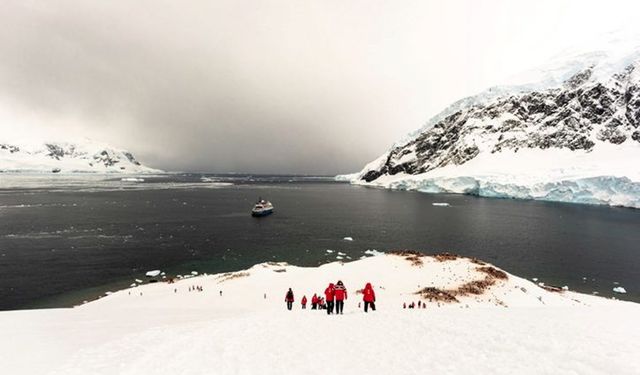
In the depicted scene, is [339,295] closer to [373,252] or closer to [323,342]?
[323,342]

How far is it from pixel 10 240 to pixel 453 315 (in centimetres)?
8535

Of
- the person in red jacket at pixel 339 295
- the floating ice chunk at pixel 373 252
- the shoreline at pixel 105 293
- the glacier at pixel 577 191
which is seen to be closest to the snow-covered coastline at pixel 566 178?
the glacier at pixel 577 191

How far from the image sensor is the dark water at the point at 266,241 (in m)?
51.8

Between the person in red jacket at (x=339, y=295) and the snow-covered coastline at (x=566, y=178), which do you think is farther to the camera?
the snow-covered coastline at (x=566, y=178)

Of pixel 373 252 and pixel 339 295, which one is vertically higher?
pixel 339 295

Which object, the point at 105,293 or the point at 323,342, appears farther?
the point at 105,293

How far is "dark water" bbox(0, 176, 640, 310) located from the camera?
→ 170 ft

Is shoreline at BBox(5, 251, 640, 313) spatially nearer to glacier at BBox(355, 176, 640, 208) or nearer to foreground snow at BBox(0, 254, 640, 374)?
foreground snow at BBox(0, 254, 640, 374)

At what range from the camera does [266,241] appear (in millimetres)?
78000

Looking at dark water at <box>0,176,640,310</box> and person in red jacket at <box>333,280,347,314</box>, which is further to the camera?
dark water at <box>0,176,640,310</box>

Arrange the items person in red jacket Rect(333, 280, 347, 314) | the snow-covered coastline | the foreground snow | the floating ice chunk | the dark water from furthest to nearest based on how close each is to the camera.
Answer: the snow-covered coastline, the floating ice chunk, the dark water, person in red jacket Rect(333, 280, 347, 314), the foreground snow

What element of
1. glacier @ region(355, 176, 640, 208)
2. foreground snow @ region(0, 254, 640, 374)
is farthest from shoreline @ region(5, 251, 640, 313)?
glacier @ region(355, 176, 640, 208)

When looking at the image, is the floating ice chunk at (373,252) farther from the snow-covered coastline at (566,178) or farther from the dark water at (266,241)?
the snow-covered coastline at (566,178)

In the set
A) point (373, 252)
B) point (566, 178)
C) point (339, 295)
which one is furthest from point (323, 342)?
point (566, 178)
